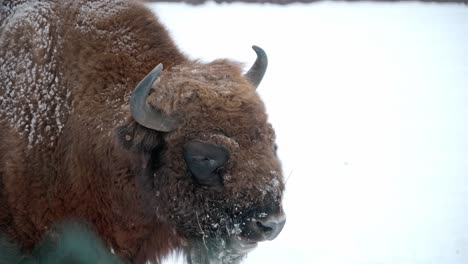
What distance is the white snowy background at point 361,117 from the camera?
284 inches

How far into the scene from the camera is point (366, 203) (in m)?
8.27

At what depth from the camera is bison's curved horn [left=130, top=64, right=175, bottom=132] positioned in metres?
4.01

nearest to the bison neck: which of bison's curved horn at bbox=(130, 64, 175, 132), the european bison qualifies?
the european bison

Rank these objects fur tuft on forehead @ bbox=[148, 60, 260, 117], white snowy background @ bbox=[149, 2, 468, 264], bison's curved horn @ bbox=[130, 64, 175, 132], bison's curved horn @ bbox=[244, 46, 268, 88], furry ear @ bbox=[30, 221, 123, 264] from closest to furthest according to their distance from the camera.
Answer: bison's curved horn @ bbox=[130, 64, 175, 132]
fur tuft on forehead @ bbox=[148, 60, 260, 117]
furry ear @ bbox=[30, 221, 123, 264]
bison's curved horn @ bbox=[244, 46, 268, 88]
white snowy background @ bbox=[149, 2, 468, 264]

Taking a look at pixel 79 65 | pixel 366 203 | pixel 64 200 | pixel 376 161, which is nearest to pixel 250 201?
pixel 64 200

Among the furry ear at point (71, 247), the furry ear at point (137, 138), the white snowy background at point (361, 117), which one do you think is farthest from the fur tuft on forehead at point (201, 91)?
the furry ear at point (71, 247)

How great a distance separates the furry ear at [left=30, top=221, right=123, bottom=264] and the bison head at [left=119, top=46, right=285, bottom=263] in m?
0.66

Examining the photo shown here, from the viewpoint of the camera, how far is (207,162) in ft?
13.4

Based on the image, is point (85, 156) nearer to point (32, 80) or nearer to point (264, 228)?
point (32, 80)

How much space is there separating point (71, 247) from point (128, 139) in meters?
1.13

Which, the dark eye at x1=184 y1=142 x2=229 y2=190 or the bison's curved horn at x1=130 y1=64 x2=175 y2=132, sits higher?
the bison's curved horn at x1=130 y1=64 x2=175 y2=132

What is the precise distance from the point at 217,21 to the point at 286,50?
9.17 feet

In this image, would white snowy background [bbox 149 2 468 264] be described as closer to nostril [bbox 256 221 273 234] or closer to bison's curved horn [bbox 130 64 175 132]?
bison's curved horn [bbox 130 64 175 132]

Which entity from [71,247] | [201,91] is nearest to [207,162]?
[201,91]
